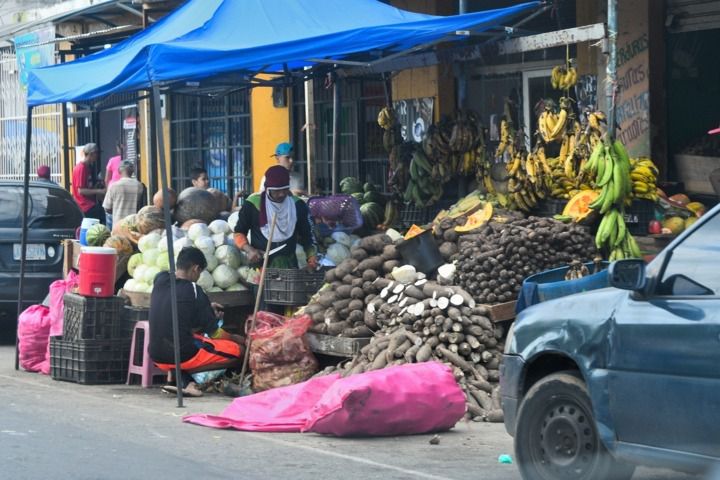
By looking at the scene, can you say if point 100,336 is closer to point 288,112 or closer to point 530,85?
point 530,85

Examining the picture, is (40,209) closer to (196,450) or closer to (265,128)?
(265,128)

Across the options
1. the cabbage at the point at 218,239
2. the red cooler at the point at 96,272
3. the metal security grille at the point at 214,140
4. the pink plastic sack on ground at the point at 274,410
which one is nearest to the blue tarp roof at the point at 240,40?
the red cooler at the point at 96,272

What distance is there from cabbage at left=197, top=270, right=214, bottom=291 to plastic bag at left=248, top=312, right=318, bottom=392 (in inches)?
42.5

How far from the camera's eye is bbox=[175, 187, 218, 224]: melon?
13570 mm

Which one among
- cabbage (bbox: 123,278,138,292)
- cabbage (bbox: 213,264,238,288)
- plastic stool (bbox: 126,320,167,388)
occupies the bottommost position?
plastic stool (bbox: 126,320,167,388)

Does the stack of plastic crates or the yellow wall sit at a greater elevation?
the yellow wall

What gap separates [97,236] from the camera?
1384cm

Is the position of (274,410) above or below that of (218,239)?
below

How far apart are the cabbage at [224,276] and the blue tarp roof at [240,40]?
190 cm

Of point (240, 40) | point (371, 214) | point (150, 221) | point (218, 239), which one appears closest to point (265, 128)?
point (150, 221)

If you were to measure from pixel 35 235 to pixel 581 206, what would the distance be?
23.1ft

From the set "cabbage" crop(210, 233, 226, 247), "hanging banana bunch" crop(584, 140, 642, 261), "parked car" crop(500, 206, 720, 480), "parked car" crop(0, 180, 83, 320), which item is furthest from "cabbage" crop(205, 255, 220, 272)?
"parked car" crop(500, 206, 720, 480)

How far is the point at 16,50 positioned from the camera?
1009 inches

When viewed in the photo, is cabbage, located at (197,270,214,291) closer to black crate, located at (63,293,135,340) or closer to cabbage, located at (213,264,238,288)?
cabbage, located at (213,264,238,288)
